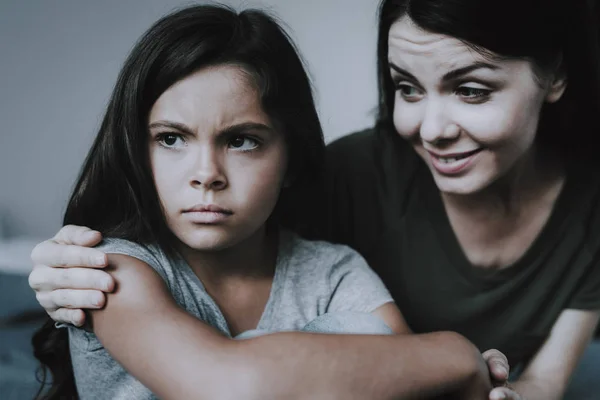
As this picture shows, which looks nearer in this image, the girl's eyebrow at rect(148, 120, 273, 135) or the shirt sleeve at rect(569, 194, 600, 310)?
the girl's eyebrow at rect(148, 120, 273, 135)

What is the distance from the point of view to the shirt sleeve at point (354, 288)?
77 centimetres

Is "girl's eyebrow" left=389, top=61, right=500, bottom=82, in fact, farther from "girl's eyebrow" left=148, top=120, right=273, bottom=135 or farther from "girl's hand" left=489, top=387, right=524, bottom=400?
"girl's hand" left=489, top=387, right=524, bottom=400

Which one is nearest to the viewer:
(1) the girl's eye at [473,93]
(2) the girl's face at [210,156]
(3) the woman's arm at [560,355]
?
(2) the girl's face at [210,156]

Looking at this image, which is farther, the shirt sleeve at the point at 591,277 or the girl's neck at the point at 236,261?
the shirt sleeve at the point at 591,277

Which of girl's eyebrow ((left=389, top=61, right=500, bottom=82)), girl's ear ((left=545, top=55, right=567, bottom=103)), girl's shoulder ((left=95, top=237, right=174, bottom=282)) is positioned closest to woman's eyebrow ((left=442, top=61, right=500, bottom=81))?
girl's eyebrow ((left=389, top=61, right=500, bottom=82))

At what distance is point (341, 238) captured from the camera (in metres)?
0.94

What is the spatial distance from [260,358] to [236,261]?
21cm

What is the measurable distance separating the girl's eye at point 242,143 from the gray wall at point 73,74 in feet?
0.54

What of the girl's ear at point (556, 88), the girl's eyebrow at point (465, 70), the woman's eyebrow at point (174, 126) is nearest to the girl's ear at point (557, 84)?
the girl's ear at point (556, 88)

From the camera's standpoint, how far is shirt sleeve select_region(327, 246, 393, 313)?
0.77 m

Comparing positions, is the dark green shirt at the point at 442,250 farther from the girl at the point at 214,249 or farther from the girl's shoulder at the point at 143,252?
the girl's shoulder at the point at 143,252

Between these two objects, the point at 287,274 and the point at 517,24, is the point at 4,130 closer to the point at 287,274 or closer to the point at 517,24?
the point at 287,274

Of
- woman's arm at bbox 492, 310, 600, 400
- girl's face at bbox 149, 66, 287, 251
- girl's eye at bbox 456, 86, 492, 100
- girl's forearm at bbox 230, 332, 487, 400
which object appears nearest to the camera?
girl's forearm at bbox 230, 332, 487, 400

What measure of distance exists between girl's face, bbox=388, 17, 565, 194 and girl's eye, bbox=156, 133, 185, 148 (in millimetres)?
258
